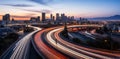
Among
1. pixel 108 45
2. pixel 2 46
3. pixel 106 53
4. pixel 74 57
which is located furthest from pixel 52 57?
pixel 108 45

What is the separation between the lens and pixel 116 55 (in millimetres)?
45719

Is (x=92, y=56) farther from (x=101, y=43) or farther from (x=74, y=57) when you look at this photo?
(x=101, y=43)

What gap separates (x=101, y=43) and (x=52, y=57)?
34949mm

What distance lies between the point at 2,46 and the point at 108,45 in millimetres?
41871

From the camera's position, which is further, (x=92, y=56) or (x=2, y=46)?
(x=2, y=46)

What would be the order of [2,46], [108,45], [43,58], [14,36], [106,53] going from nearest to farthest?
1. [43,58]
2. [106,53]
3. [2,46]
4. [108,45]
5. [14,36]

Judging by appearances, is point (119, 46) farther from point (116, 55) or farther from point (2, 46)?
point (2, 46)

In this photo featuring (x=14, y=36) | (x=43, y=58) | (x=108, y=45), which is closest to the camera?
(x=43, y=58)

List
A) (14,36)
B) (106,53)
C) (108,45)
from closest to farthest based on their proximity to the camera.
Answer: (106,53)
(108,45)
(14,36)

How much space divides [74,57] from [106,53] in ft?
30.2

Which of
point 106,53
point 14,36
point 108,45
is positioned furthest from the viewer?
point 14,36

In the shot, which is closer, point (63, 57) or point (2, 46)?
point (63, 57)

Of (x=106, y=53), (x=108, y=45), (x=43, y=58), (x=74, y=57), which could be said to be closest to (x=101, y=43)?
(x=108, y=45)

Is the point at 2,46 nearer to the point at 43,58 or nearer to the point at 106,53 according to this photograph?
the point at 43,58
